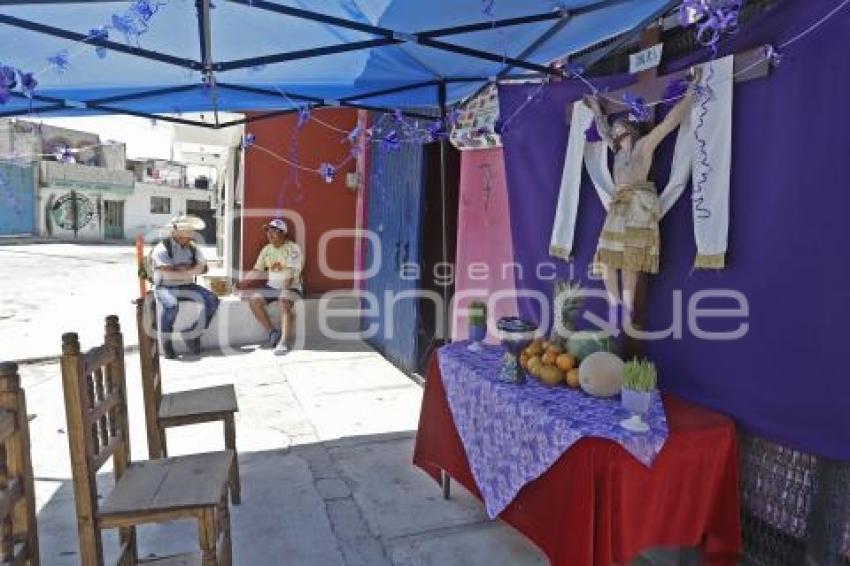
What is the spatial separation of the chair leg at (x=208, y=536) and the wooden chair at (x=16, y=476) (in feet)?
1.59

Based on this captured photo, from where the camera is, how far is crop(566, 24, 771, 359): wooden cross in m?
2.15

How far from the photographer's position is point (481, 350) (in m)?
3.37

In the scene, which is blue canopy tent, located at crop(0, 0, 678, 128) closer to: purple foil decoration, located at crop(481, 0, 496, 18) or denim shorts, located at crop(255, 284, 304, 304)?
purple foil decoration, located at crop(481, 0, 496, 18)

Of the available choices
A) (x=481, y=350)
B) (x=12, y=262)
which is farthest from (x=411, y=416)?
(x=12, y=262)

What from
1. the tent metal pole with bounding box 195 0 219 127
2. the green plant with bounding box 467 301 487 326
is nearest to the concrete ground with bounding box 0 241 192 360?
the tent metal pole with bounding box 195 0 219 127

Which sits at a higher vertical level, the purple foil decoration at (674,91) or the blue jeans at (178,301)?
the purple foil decoration at (674,91)

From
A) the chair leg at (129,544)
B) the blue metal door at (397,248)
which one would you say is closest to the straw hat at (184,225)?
the blue metal door at (397,248)

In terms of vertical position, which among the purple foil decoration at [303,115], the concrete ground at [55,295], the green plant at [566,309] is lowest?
the concrete ground at [55,295]

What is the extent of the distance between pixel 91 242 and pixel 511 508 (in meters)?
27.3

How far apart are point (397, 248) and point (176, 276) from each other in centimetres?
241

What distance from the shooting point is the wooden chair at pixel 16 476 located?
1677mm

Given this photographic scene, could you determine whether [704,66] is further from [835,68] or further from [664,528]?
[664,528]

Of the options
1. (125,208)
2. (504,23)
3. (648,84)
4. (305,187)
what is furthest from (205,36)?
(125,208)

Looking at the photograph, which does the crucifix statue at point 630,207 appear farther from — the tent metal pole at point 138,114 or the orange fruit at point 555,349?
the tent metal pole at point 138,114
